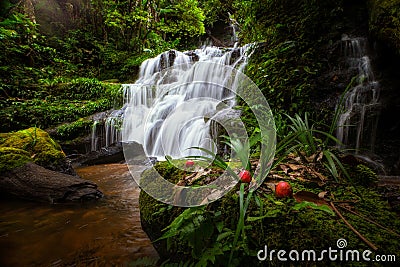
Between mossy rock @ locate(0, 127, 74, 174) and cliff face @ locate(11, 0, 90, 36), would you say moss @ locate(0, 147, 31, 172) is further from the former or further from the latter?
cliff face @ locate(11, 0, 90, 36)

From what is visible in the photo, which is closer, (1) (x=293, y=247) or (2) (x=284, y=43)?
(1) (x=293, y=247)

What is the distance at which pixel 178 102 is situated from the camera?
7688mm

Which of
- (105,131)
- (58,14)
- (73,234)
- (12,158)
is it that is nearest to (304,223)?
(73,234)

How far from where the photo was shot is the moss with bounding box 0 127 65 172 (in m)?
4.11

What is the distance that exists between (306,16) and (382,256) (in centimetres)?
566

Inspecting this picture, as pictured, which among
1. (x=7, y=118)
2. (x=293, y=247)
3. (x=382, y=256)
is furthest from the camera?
(x=7, y=118)

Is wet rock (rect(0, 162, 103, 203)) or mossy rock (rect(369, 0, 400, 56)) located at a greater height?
mossy rock (rect(369, 0, 400, 56))

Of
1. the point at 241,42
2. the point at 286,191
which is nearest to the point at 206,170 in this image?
the point at 286,191

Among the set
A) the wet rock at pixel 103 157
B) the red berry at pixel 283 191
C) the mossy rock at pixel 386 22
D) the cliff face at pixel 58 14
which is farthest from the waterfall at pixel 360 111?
the cliff face at pixel 58 14

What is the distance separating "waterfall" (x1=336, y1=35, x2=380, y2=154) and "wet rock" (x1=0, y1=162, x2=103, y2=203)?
4688 mm

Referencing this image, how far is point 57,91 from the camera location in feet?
29.2

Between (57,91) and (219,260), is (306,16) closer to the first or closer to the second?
(219,260)

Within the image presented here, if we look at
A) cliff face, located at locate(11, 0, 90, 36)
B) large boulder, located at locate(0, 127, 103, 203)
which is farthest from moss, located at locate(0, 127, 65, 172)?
cliff face, located at locate(11, 0, 90, 36)

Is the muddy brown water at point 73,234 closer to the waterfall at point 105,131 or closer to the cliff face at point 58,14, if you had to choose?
the waterfall at point 105,131
